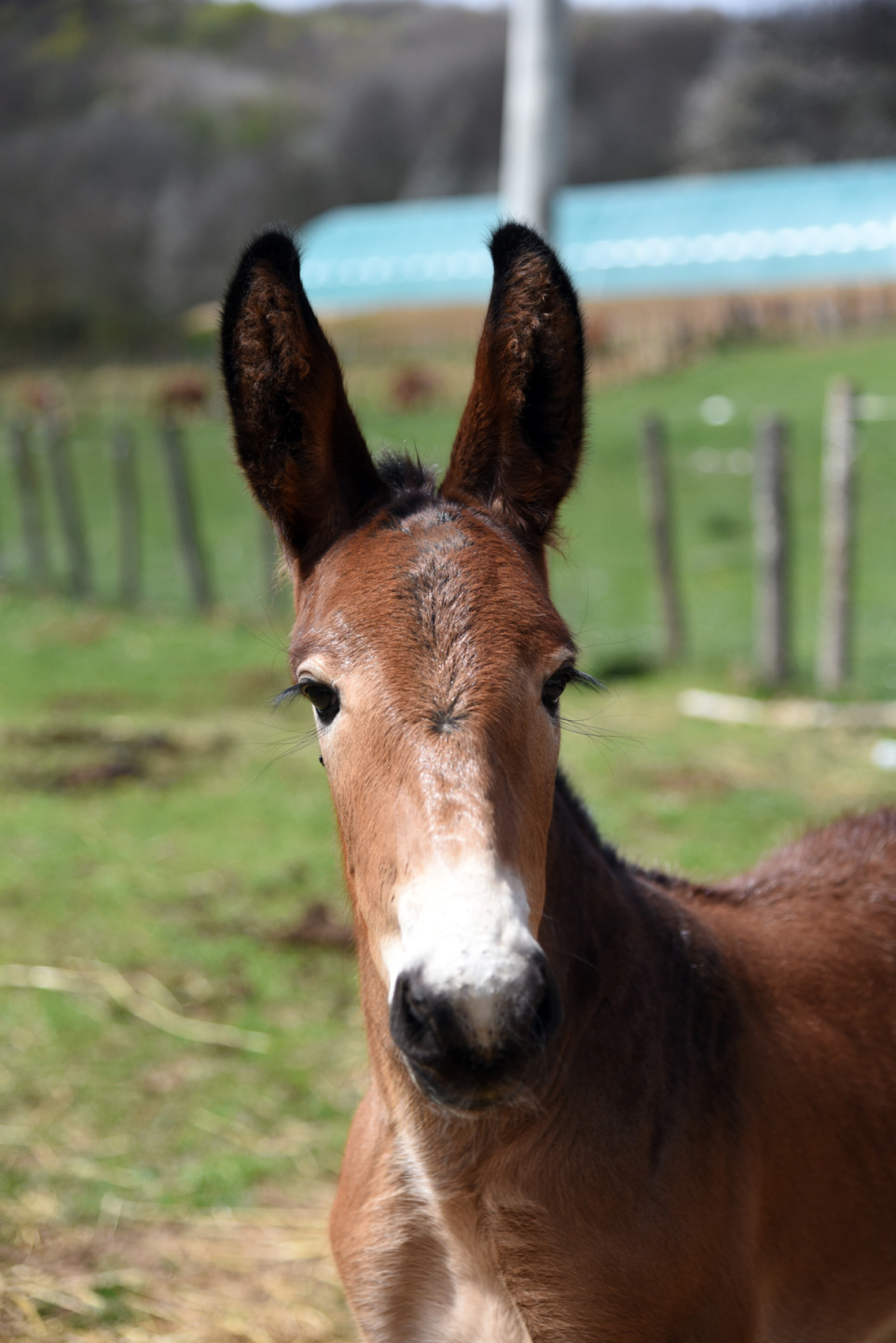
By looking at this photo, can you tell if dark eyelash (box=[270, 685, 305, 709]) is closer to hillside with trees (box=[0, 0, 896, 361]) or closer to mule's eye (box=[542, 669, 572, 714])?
mule's eye (box=[542, 669, 572, 714])

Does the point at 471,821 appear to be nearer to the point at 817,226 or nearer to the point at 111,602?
the point at 111,602

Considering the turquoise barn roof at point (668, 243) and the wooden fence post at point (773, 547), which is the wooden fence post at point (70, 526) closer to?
the wooden fence post at point (773, 547)

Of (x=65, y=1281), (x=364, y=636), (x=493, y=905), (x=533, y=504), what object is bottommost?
(x=65, y=1281)

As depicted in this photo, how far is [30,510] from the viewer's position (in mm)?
14234

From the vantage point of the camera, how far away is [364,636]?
205cm

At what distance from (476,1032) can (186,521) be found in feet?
38.1

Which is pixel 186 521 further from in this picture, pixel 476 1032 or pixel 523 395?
pixel 476 1032

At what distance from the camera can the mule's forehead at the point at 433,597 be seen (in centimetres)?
201

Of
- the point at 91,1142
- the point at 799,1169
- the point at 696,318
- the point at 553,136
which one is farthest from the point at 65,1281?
the point at 696,318

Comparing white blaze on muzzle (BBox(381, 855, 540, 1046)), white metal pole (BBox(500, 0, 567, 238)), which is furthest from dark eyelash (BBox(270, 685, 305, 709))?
white metal pole (BBox(500, 0, 567, 238))

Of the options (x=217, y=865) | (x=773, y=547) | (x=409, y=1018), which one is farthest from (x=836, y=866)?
(x=773, y=547)

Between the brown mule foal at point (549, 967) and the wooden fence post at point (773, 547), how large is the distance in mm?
6430

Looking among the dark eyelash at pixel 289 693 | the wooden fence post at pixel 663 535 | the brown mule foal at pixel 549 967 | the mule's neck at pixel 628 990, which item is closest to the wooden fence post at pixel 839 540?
the wooden fence post at pixel 663 535

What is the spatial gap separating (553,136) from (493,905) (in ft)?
17.5
